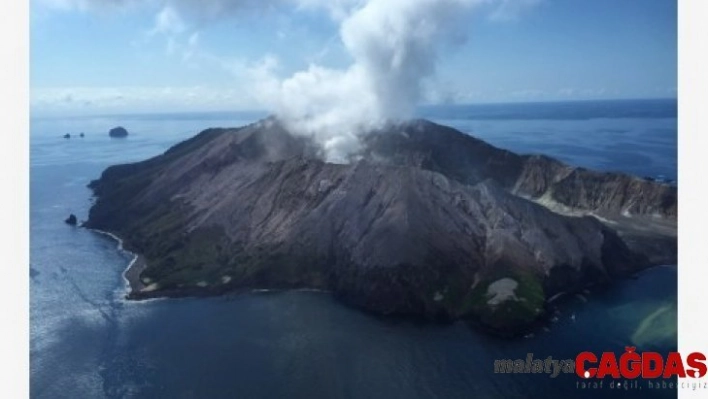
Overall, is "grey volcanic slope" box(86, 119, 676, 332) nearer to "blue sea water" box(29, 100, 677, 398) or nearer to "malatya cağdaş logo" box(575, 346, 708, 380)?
"blue sea water" box(29, 100, 677, 398)

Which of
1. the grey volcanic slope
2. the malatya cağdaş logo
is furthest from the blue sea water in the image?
the grey volcanic slope

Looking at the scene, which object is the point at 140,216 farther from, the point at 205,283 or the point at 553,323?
the point at 553,323

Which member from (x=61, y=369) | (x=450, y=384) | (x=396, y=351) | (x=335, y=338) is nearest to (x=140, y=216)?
(x=61, y=369)

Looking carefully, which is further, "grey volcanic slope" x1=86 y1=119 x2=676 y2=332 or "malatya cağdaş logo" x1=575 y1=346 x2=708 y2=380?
"grey volcanic slope" x1=86 y1=119 x2=676 y2=332

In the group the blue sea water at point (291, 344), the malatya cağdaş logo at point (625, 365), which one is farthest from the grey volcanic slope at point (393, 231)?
the malatya cağdaş logo at point (625, 365)

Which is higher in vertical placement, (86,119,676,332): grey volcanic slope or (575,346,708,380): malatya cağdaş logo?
(86,119,676,332): grey volcanic slope

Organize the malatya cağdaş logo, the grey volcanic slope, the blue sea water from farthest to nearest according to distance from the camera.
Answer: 1. the grey volcanic slope
2. the malatya cağdaş logo
3. the blue sea water

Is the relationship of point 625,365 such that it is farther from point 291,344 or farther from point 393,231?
point 291,344

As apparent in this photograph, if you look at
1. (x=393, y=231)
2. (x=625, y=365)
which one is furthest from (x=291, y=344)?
(x=625, y=365)
